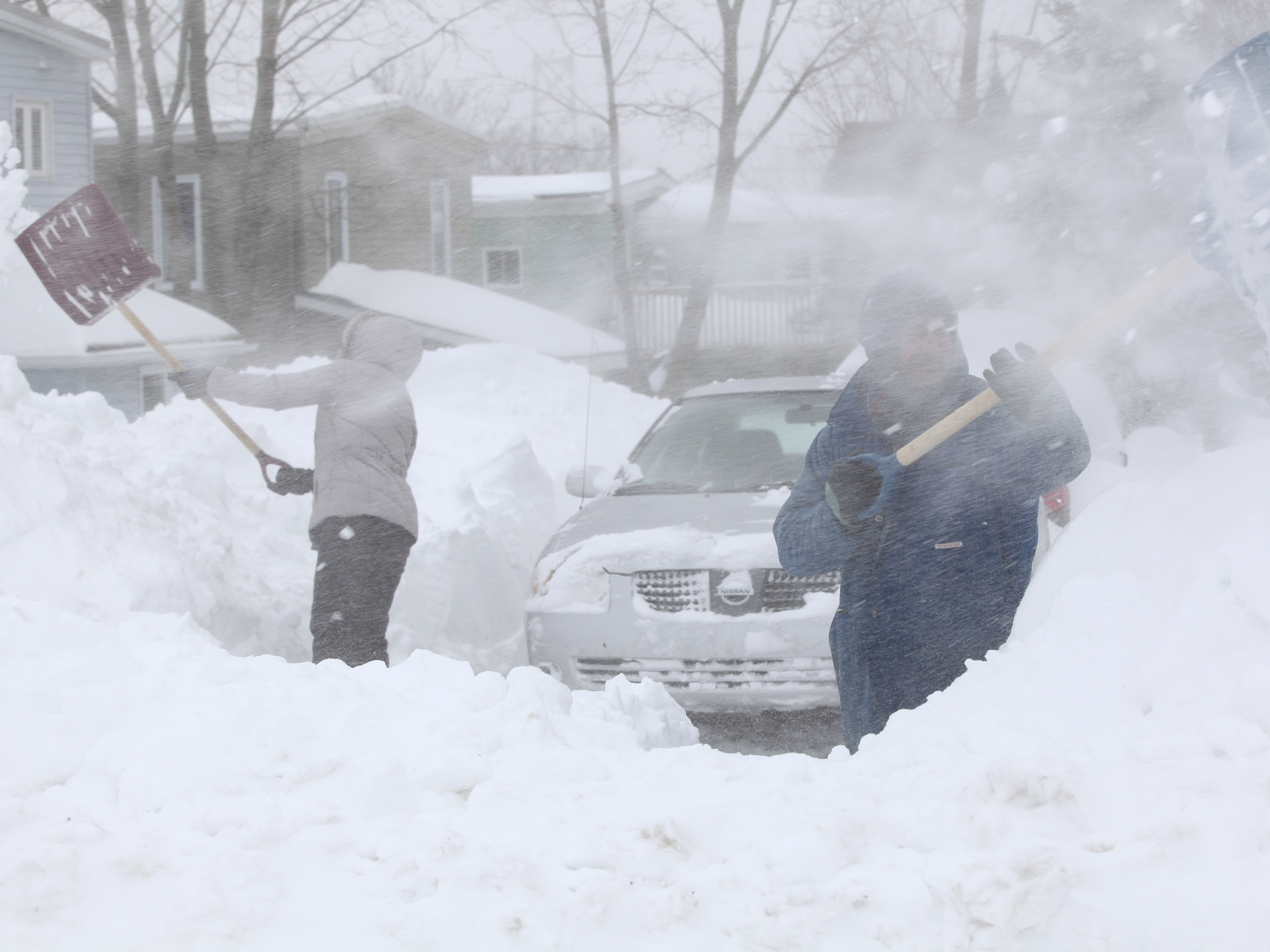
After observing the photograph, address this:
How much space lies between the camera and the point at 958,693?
208cm

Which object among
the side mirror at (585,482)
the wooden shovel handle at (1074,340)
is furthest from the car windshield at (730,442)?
the wooden shovel handle at (1074,340)

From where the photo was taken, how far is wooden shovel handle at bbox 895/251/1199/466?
6.82 ft

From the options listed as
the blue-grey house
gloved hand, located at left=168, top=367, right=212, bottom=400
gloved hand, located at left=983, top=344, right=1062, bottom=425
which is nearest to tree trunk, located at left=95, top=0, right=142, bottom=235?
the blue-grey house

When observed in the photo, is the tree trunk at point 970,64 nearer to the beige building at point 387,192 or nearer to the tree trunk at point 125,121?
the beige building at point 387,192

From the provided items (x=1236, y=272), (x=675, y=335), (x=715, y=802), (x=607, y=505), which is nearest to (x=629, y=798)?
(x=715, y=802)

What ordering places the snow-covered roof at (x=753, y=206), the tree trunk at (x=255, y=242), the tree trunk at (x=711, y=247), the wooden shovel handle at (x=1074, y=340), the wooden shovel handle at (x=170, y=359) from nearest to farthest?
the wooden shovel handle at (x=1074, y=340) → the wooden shovel handle at (x=170, y=359) → the tree trunk at (x=711, y=247) → the snow-covered roof at (x=753, y=206) → the tree trunk at (x=255, y=242)

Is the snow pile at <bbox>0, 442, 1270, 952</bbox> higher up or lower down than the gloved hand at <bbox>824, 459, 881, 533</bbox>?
lower down

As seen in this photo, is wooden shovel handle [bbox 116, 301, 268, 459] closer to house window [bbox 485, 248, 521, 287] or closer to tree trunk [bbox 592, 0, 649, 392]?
tree trunk [bbox 592, 0, 649, 392]

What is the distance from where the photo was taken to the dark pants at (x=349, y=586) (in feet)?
13.2

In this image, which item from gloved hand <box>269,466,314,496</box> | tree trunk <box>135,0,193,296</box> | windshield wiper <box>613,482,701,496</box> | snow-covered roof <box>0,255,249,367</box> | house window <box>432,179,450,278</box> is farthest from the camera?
house window <box>432,179,450,278</box>

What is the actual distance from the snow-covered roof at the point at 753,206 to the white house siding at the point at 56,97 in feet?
25.9

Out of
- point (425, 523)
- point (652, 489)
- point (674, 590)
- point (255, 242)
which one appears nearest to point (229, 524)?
point (425, 523)

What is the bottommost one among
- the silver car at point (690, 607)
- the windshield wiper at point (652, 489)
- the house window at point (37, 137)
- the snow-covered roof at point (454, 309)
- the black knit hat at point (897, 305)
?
the silver car at point (690, 607)

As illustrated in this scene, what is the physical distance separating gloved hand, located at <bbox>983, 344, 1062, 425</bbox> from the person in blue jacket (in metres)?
0.08
